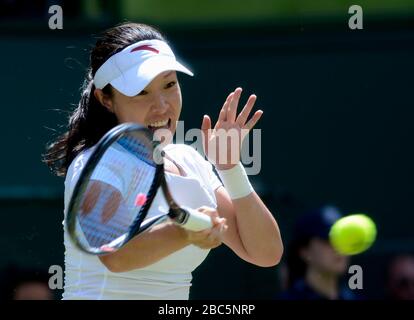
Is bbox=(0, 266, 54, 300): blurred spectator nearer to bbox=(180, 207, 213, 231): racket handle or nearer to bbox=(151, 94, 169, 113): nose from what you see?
bbox=(151, 94, 169, 113): nose

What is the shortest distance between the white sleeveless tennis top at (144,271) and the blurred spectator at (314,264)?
3.69 ft

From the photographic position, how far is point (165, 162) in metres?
3.02

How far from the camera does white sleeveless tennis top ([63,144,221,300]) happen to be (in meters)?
2.90

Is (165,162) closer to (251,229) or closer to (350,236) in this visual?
(251,229)

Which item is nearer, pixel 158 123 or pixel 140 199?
pixel 140 199

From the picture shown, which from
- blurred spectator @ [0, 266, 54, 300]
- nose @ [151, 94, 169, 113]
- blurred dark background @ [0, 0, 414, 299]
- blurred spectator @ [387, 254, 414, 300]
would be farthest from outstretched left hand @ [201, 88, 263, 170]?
blurred dark background @ [0, 0, 414, 299]

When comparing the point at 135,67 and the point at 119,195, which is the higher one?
the point at 135,67

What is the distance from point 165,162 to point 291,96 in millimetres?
2424

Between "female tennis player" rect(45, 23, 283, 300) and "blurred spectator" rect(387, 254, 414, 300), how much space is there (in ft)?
5.57

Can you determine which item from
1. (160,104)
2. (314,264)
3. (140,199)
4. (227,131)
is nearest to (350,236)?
(314,264)

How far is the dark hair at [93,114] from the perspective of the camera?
3.06 m

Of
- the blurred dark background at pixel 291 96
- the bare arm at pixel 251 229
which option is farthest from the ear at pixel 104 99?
the blurred dark background at pixel 291 96

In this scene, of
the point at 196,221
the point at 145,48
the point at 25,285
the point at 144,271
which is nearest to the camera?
the point at 196,221
